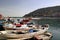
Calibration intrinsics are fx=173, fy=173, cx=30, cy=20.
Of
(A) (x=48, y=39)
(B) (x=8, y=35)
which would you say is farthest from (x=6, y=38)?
(A) (x=48, y=39)

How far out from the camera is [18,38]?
677 inches

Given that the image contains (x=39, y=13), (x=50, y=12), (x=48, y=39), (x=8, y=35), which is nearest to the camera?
(x=8, y=35)

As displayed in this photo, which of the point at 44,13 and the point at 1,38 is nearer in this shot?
the point at 1,38

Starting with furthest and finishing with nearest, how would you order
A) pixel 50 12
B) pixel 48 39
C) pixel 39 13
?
pixel 39 13 → pixel 50 12 → pixel 48 39

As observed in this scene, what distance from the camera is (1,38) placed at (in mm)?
17828

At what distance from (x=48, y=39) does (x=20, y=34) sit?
11.8ft

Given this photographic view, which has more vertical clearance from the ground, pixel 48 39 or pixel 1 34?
pixel 1 34

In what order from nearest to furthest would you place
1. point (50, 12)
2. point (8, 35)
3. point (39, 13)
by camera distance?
point (8, 35) < point (50, 12) < point (39, 13)

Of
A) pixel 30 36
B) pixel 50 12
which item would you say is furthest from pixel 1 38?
pixel 50 12

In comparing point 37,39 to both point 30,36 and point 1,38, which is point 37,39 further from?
point 1,38

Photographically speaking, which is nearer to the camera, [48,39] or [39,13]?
[48,39]

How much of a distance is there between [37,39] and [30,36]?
107cm

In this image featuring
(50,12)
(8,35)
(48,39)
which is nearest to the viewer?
(8,35)

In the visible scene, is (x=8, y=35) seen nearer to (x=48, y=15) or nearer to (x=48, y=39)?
(x=48, y=39)
